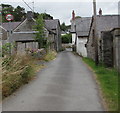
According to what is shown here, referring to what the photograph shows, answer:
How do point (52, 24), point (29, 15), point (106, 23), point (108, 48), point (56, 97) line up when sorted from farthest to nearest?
point (52, 24)
point (29, 15)
point (106, 23)
point (108, 48)
point (56, 97)

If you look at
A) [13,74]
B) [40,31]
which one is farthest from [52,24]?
[13,74]

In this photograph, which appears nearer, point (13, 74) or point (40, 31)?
point (13, 74)

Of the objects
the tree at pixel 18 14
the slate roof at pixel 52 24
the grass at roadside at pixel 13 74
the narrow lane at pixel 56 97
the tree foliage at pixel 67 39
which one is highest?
the tree at pixel 18 14

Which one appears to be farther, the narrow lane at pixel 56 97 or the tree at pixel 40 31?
the tree at pixel 40 31

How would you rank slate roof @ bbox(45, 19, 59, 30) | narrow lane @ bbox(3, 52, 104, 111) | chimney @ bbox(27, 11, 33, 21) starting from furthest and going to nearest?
slate roof @ bbox(45, 19, 59, 30), chimney @ bbox(27, 11, 33, 21), narrow lane @ bbox(3, 52, 104, 111)

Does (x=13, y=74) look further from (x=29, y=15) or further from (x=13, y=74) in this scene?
(x=29, y=15)

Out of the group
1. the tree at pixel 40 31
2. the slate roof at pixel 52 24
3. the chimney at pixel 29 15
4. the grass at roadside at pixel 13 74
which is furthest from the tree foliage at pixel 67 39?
the grass at roadside at pixel 13 74

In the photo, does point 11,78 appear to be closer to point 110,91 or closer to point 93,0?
point 110,91

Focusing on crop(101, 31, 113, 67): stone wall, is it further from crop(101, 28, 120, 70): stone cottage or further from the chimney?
the chimney

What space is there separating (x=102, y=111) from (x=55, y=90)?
2731mm

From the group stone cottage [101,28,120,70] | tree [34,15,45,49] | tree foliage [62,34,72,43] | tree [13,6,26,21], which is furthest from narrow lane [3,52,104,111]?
tree [13,6,26,21]

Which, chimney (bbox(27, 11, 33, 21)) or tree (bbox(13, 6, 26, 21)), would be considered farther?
tree (bbox(13, 6, 26, 21))

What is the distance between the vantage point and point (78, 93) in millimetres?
7809

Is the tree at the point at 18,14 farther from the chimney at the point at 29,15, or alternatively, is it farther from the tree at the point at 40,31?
the tree at the point at 40,31
